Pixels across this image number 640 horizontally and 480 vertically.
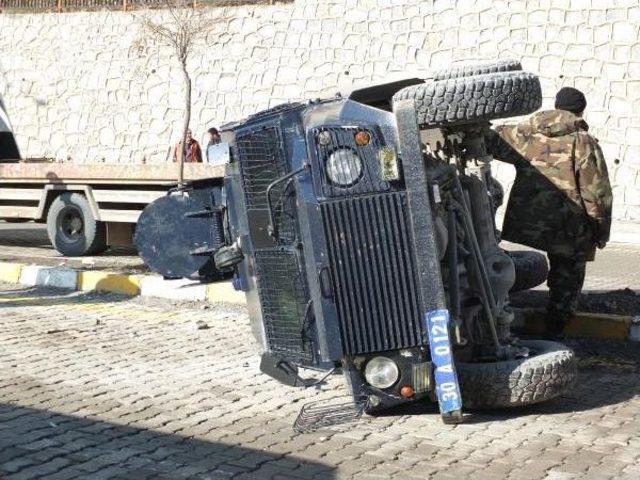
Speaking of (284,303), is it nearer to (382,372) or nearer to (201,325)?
(382,372)

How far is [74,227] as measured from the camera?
1400 cm

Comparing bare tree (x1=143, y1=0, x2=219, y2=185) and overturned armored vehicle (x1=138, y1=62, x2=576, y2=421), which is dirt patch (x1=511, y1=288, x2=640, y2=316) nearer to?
overturned armored vehicle (x1=138, y1=62, x2=576, y2=421)

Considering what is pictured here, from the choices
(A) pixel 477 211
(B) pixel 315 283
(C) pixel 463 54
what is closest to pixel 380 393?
(B) pixel 315 283

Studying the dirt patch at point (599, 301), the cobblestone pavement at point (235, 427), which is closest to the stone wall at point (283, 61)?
the dirt patch at point (599, 301)

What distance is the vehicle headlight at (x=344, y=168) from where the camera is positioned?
575 centimetres

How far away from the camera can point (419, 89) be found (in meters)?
6.17

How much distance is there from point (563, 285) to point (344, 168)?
8.62ft

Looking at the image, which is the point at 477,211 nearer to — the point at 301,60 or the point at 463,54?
the point at 463,54

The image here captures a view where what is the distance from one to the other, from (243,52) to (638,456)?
623 inches

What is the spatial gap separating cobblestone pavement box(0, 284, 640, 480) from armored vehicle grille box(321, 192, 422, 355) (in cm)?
52

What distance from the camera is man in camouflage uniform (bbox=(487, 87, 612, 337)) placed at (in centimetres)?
741

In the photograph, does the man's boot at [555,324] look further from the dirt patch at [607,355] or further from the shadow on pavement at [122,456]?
the shadow on pavement at [122,456]

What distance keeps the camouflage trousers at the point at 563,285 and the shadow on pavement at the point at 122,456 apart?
2.91m

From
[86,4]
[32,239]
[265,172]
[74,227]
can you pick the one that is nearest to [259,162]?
[265,172]
